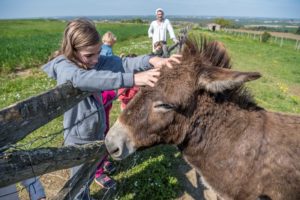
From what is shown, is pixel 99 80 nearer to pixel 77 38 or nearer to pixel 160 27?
pixel 77 38

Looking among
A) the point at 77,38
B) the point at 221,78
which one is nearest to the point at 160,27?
the point at 77,38

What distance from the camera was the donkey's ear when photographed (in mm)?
2330

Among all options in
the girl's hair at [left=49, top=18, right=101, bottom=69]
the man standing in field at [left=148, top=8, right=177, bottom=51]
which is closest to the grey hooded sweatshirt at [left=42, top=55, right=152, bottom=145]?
the girl's hair at [left=49, top=18, right=101, bottom=69]

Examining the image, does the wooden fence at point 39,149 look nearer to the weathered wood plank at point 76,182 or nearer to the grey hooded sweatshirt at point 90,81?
the weathered wood plank at point 76,182

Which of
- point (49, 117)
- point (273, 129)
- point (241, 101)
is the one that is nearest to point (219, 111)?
point (241, 101)

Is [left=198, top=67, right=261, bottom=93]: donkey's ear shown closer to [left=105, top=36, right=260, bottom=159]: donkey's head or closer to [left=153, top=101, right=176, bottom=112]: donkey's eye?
[left=105, top=36, right=260, bottom=159]: donkey's head

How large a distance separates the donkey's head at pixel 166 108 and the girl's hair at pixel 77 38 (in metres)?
0.87

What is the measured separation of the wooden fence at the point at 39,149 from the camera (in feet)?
6.84

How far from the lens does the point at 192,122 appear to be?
288 cm

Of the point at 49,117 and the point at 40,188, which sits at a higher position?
the point at 49,117

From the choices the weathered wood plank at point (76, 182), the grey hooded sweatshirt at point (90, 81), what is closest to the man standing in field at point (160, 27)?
the grey hooded sweatshirt at point (90, 81)

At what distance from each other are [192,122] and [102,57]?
1566mm

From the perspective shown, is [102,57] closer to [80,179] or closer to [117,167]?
[80,179]

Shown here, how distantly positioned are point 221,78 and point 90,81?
1236 mm
